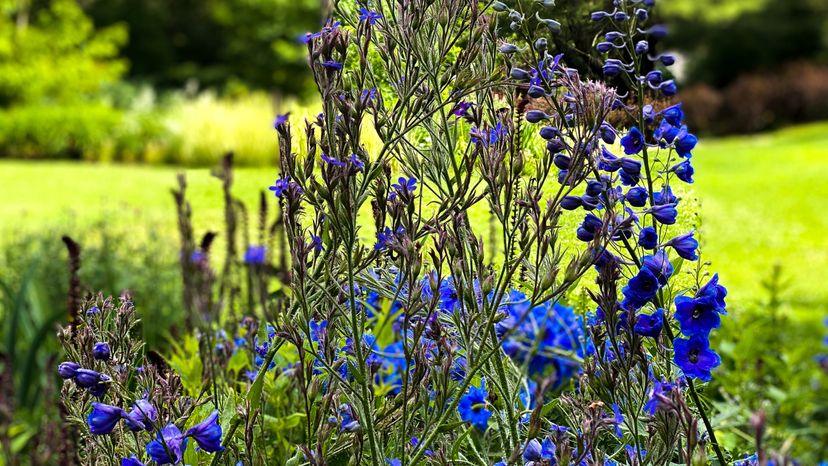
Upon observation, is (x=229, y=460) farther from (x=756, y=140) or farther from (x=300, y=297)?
(x=756, y=140)

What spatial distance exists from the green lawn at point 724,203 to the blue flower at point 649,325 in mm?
2421

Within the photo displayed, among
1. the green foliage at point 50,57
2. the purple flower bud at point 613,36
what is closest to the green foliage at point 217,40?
the green foliage at point 50,57

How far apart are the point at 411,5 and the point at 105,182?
1165 cm

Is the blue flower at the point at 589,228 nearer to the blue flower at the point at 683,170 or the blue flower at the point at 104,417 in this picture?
the blue flower at the point at 683,170

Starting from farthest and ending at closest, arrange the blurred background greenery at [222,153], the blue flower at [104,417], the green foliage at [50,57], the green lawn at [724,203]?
the green foliage at [50,57]
the green lawn at [724,203]
the blurred background greenery at [222,153]
the blue flower at [104,417]

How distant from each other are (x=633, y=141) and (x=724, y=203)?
35.7 feet

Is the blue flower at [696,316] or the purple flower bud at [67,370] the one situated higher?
the blue flower at [696,316]

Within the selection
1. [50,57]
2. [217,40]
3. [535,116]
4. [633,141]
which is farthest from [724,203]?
[217,40]

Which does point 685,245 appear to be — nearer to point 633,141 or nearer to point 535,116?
point 633,141

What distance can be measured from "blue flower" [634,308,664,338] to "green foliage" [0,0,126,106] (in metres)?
19.7

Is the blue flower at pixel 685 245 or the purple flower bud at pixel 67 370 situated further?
the blue flower at pixel 685 245

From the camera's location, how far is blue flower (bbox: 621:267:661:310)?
4.76 ft

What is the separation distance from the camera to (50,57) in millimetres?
20891

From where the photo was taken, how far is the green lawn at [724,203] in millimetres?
6815
